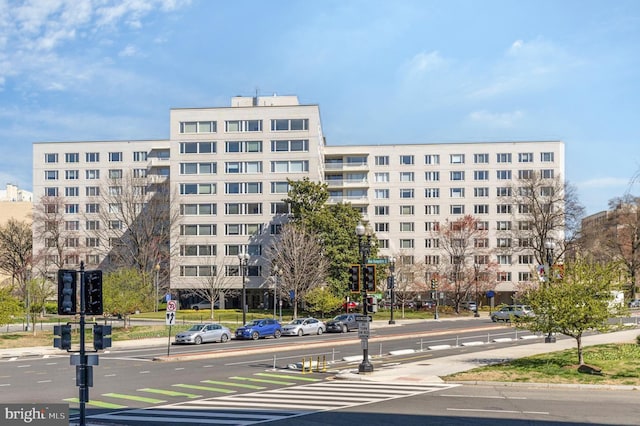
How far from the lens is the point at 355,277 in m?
29.1

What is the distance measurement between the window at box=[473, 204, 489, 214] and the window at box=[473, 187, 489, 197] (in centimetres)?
159

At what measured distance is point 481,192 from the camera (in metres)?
106

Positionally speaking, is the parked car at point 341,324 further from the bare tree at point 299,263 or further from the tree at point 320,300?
the bare tree at point 299,263

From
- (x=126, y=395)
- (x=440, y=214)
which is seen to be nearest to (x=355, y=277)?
(x=126, y=395)

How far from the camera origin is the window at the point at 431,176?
4190 inches

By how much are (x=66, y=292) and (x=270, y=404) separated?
7.79 metres

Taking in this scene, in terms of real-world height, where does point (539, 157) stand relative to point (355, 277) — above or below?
above

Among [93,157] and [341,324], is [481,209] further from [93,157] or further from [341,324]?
[93,157]

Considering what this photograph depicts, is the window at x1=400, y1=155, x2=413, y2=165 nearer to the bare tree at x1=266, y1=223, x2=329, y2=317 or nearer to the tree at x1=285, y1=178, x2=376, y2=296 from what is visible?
the tree at x1=285, y1=178, x2=376, y2=296

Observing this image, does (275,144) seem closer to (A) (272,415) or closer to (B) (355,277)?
(B) (355,277)

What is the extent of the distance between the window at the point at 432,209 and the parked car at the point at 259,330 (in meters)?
57.7

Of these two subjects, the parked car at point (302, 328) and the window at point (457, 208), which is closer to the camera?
the parked car at point (302, 328)

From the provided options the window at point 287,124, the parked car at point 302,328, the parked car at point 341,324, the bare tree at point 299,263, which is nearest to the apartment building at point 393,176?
the window at point 287,124

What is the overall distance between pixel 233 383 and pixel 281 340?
22557mm
